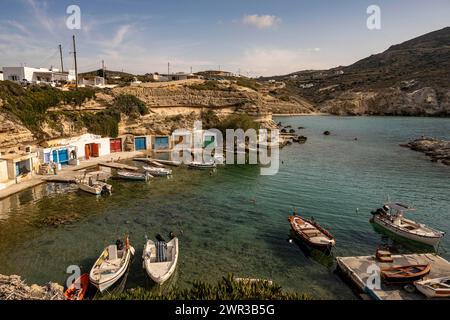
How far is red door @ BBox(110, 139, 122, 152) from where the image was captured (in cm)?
5206

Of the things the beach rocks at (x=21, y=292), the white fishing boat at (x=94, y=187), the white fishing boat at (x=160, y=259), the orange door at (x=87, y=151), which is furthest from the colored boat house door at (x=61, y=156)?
the beach rocks at (x=21, y=292)

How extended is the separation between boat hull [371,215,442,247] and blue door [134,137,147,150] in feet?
134

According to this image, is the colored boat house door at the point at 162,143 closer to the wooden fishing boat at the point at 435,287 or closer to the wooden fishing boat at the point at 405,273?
the wooden fishing boat at the point at 405,273

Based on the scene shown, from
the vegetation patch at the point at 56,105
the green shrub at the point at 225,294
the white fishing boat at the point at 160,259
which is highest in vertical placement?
the vegetation patch at the point at 56,105

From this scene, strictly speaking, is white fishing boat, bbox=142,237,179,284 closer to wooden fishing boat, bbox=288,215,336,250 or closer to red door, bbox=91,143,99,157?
wooden fishing boat, bbox=288,215,336,250

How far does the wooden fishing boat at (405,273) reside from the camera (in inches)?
665

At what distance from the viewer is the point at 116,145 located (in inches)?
2077

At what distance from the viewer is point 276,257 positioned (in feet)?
67.9

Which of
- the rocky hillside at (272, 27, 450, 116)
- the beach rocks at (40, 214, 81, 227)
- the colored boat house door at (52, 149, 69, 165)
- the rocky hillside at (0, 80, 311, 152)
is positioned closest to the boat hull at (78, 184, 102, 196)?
the beach rocks at (40, 214, 81, 227)

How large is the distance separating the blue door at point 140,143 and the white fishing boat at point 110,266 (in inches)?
1452

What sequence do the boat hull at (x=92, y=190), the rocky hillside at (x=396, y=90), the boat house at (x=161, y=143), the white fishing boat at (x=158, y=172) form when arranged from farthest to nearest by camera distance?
1. the rocky hillside at (x=396, y=90)
2. the boat house at (x=161, y=143)
3. the white fishing boat at (x=158, y=172)
4. the boat hull at (x=92, y=190)

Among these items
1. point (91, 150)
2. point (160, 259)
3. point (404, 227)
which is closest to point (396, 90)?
point (404, 227)
